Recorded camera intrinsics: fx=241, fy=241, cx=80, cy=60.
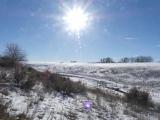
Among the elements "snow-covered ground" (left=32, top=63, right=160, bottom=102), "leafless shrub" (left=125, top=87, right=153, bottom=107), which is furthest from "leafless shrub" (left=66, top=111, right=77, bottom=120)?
"snow-covered ground" (left=32, top=63, right=160, bottom=102)

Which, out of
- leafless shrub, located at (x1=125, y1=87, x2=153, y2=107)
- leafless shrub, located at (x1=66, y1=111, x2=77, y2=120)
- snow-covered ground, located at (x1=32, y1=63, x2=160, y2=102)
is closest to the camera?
leafless shrub, located at (x1=66, y1=111, x2=77, y2=120)

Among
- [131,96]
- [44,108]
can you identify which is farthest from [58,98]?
[131,96]

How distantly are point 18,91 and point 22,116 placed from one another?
350cm

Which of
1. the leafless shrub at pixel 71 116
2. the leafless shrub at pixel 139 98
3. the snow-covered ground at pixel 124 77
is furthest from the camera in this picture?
the snow-covered ground at pixel 124 77

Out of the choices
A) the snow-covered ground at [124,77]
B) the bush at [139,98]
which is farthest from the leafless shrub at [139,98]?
the snow-covered ground at [124,77]

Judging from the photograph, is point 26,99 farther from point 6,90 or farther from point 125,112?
point 125,112

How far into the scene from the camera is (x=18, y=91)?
9961 millimetres

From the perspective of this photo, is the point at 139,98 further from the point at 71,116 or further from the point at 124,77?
the point at 124,77

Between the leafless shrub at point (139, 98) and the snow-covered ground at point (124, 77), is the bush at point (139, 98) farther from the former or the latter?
the snow-covered ground at point (124, 77)

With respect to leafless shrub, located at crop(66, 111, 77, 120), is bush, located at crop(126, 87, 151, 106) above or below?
below

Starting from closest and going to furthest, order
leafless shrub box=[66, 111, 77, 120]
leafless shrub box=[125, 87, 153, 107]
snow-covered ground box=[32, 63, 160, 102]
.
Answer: leafless shrub box=[66, 111, 77, 120]
leafless shrub box=[125, 87, 153, 107]
snow-covered ground box=[32, 63, 160, 102]

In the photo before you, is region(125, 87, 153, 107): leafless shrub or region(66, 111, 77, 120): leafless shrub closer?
region(66, 111, 77, 120): leafless shrub

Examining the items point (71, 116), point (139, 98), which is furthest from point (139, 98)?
point (71, 116)

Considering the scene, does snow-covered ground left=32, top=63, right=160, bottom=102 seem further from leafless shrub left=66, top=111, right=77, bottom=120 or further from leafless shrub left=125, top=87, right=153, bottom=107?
leafless shrub left=66, top=111, right=77, bottom=120
